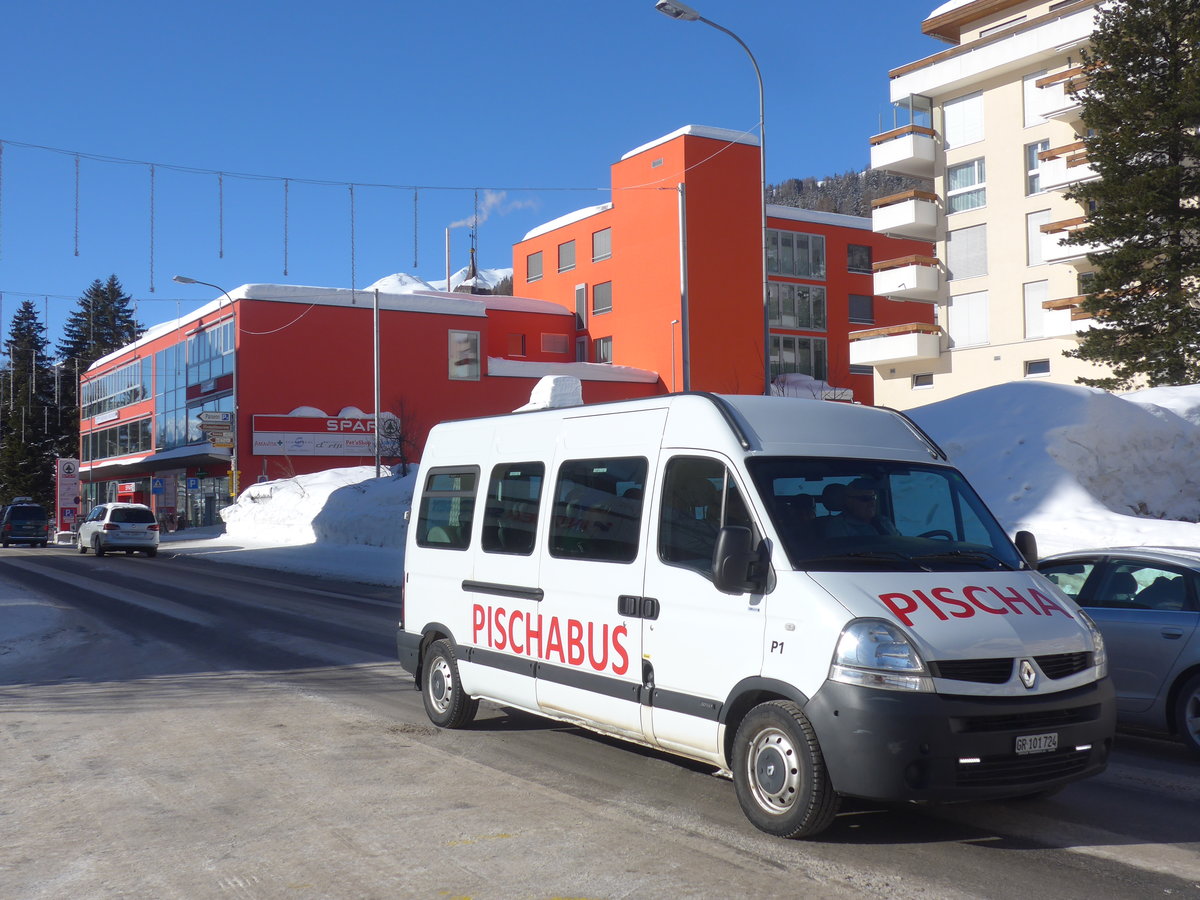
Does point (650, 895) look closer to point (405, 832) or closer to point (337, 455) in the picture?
point (405, 832)

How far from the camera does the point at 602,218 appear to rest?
6397 cm

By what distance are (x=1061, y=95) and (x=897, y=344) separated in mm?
11187

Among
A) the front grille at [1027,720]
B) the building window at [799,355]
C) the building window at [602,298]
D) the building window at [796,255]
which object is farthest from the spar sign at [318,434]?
the front grille at [1027,720]

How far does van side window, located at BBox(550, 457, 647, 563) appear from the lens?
273 inches

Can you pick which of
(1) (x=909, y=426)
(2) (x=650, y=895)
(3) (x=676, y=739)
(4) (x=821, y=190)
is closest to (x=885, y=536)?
(1) (x=909, y=426)

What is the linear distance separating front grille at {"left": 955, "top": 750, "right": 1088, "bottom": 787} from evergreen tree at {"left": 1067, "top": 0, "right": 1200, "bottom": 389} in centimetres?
3014

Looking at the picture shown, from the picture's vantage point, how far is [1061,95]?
41125mm

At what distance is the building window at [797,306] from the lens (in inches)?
2474

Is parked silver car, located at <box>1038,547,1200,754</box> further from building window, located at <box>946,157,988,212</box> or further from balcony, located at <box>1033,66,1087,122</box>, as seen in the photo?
building window, located at <box>946,157,988,212</box>

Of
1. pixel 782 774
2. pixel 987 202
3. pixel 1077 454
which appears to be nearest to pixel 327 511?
pixel 1077 454

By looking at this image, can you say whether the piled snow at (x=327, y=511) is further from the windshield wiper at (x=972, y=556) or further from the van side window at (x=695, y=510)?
the windshield wiper at (x=972, y=556)

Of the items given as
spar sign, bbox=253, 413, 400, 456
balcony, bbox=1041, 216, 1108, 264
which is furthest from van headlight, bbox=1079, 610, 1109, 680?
spar sign, bbox=253, 413, 400, 456

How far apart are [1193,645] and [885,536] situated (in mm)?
3301

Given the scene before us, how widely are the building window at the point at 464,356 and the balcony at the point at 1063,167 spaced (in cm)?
2813
